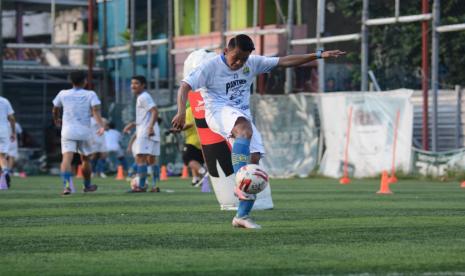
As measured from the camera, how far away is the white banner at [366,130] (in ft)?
90.1

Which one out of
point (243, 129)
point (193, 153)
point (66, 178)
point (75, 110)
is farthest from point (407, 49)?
point (243, 129)

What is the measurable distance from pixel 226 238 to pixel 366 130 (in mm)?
18778

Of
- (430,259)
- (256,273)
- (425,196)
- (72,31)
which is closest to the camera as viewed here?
(256,273)

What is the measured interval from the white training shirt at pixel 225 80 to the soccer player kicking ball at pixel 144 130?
8.18 m

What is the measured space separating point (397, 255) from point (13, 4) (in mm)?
37484

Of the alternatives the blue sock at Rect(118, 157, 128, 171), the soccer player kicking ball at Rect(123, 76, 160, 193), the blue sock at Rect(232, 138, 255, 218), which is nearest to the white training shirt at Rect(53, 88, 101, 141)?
the soccer player kicking ball at Rect(123, 76, 160, 193)

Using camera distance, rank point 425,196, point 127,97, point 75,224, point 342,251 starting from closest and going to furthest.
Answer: point 342,251 < point 75,224 < point 425,196 < point 127,97

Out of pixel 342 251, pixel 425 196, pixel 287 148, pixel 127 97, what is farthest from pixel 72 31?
pixel 342 251

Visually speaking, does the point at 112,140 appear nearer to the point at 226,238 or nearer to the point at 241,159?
the point at 241,159

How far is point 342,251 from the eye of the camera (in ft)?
28.4

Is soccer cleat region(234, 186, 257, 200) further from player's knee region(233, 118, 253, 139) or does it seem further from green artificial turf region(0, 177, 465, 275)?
player's knee region(233, 118, 253, 139)

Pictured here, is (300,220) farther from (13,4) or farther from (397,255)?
(13,4)

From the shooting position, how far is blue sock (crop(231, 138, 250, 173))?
11078 millimetres

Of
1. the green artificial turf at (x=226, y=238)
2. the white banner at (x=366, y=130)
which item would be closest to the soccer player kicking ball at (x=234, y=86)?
the green artificial turf at (x=226, y=238)
